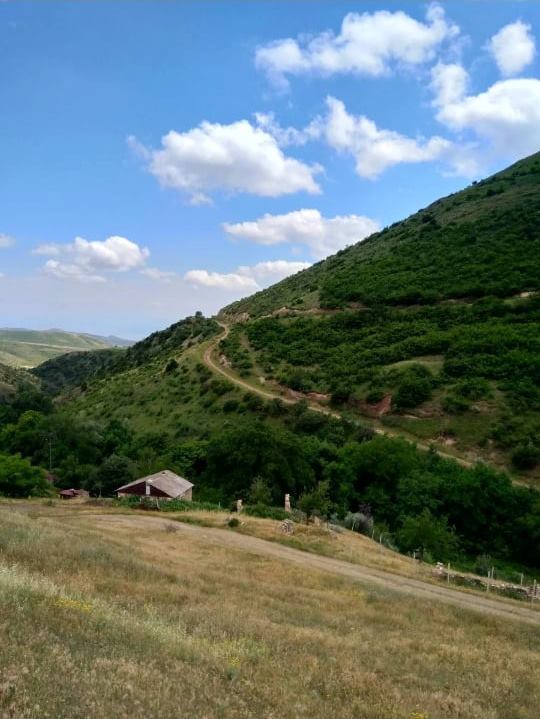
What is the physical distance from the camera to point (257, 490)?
121 feet

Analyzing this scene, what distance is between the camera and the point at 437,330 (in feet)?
178

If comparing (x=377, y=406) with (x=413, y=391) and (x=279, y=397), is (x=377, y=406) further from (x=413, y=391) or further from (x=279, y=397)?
(x=279, y=397)

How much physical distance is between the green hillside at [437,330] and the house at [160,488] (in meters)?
17.3

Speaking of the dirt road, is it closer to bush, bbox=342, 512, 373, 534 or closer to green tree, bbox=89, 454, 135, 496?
bush, bbox=342, 512, 373, 534

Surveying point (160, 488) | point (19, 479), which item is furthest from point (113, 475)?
point (160, 488)

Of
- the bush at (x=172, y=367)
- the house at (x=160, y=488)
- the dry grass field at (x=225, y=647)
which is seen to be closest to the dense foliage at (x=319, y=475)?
the house at (x=160, y=488)

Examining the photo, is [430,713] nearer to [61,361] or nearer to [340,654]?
[340,654]

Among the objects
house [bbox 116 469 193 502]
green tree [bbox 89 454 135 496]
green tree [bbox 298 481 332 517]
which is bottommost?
green tree [bbox 89 454 135 496]

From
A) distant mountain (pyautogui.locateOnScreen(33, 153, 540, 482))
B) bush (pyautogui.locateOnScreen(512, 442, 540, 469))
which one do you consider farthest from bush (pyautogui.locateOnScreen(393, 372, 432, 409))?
bush (pyautogui.locateOnScreen(512, 442, 540, 469))

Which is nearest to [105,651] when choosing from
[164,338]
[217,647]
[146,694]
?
[146,694]

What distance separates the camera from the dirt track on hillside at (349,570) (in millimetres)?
18083

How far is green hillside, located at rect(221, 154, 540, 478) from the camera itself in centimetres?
4106

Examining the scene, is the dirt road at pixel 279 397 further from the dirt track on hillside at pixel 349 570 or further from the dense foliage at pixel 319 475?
the dirt track on hillside at pixel 349 570

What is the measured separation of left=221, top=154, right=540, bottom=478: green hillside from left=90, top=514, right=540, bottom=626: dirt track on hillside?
18.5 m
